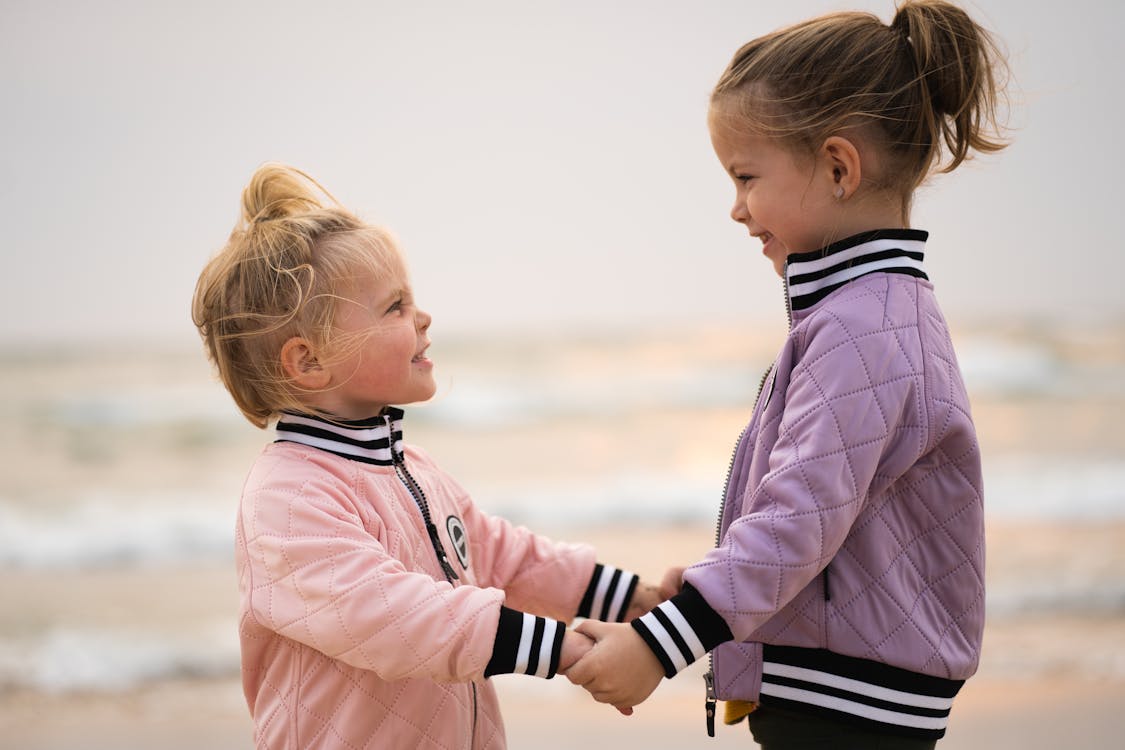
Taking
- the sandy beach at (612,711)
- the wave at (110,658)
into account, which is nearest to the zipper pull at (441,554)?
the sandy beach at (612,711)

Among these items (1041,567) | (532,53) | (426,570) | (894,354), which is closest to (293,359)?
(426,570)

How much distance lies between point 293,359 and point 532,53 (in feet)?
18.9

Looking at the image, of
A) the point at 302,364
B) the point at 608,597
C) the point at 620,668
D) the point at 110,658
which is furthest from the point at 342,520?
the point at 110,658

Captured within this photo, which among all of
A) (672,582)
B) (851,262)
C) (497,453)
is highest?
(851,262)

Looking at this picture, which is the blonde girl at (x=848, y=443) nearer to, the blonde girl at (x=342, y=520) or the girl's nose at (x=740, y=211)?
the girl's nose at (x=740, y=211)

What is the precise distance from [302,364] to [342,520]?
0.22m

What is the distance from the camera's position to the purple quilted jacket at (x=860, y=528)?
121 cm

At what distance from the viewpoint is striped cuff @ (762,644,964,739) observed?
1.25 m

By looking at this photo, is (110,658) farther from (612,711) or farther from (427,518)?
(427,518)

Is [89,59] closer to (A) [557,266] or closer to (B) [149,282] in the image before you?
(B) [149,282]

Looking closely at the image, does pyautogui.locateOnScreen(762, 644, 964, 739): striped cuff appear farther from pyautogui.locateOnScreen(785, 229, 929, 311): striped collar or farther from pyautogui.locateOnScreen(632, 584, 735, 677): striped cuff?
pyautogui.locateOnScreen(785, 229, 929, 311): striped collar

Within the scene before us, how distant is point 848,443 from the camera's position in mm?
1206

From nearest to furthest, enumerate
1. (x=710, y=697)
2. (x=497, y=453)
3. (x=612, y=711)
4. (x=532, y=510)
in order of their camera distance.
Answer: (x=710, y=697)
(x=612, y=711)
(x=532, y=510)
(x=497, y=453)

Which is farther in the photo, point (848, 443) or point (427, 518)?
point (427, 518)
